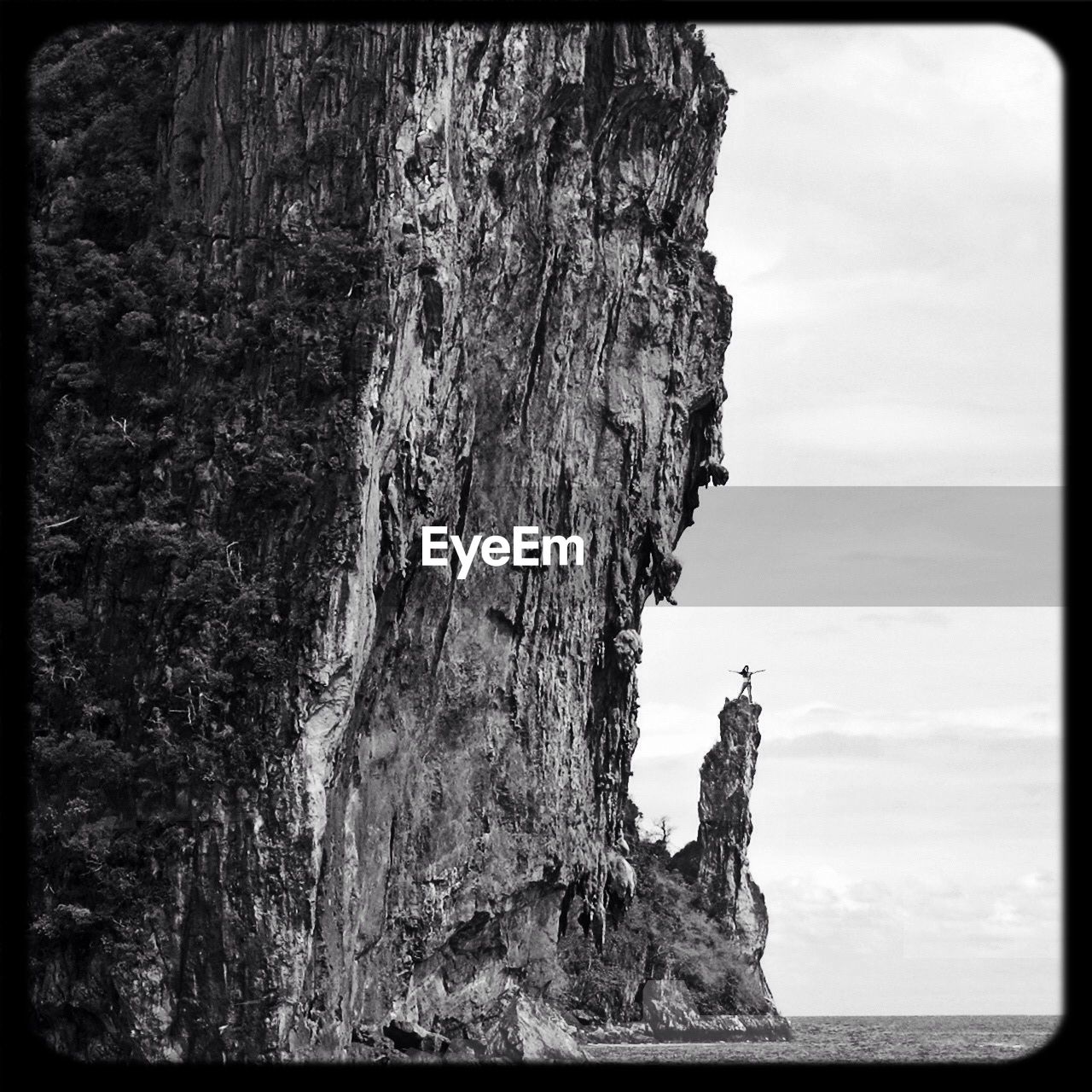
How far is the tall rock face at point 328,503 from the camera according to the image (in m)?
24.1

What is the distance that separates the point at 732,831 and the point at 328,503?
36.0m

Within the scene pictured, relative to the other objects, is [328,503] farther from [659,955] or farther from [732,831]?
[732,831]

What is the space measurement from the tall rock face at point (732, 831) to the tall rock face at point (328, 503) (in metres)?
25.0

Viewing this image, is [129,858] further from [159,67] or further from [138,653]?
[159,67]

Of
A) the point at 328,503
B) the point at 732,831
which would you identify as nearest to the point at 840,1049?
the point at 732,831

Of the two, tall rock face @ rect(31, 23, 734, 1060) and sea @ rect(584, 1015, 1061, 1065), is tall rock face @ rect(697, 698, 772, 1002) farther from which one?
tall rock face @ rect(31, 23, 734, 1060)

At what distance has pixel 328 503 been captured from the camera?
82.3 feet

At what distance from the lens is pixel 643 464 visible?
110ft

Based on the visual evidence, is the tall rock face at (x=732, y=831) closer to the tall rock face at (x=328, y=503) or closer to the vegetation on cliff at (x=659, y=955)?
the vegetation on cliff at (x=659, y=955)

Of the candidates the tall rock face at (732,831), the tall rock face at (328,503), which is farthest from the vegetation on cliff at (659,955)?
the tall rock face at (328,503)

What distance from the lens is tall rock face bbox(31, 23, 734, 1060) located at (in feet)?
79.1

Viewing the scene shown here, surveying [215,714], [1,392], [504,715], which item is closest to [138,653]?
[215,714]

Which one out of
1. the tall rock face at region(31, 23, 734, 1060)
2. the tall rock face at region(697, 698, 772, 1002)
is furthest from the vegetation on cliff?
the tall rock face at region(31, 23, 734, 1060)

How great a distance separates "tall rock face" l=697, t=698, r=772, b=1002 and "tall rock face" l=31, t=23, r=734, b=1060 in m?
25.0
